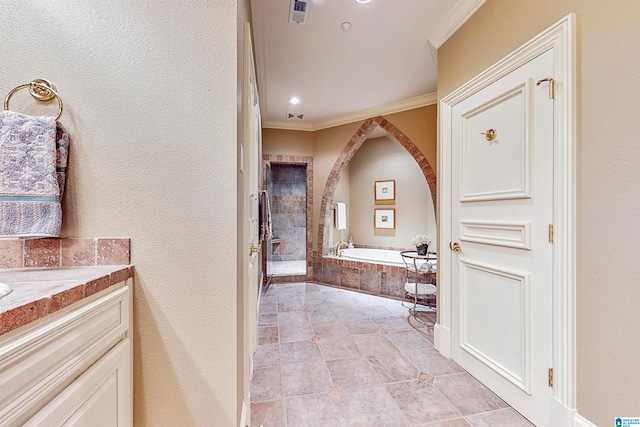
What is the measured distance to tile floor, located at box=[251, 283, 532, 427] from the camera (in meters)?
1.44

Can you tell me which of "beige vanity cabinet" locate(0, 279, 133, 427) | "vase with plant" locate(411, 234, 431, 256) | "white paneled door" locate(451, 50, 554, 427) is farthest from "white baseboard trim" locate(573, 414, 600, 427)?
"beige vanity cabinet" locate(0, 279, 133, 427)

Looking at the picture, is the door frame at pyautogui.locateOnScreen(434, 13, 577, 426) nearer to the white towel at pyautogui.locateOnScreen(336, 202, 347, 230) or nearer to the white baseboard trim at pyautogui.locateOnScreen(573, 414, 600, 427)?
the white baseboard trim at pyautogui.locateOnScreen(573, 414, 600, 427)

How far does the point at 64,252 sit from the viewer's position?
95cm

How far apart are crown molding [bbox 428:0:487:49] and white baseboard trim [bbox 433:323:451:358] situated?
231 centimetres

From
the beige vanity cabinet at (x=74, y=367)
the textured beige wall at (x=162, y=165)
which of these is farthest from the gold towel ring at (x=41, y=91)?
the beige vanity cabinet at (x=74, y=367)

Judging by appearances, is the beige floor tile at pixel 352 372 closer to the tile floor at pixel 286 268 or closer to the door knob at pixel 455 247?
the door knob at pixel 455 247

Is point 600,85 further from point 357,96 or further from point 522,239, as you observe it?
point 357,96

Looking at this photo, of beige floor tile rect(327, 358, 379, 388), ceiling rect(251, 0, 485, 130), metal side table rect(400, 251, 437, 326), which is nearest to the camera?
beige floor tile rect(327, 358, 379, 388)

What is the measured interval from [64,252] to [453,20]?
2.68 metres

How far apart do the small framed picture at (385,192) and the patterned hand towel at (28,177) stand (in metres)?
4.40

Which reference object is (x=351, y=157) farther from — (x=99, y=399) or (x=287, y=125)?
(x=99, y=399)

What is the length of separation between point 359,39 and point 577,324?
95.6 inches

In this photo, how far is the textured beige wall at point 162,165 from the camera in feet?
3.17

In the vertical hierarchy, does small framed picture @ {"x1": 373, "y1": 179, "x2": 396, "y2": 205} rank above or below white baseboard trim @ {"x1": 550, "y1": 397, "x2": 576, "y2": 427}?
above
